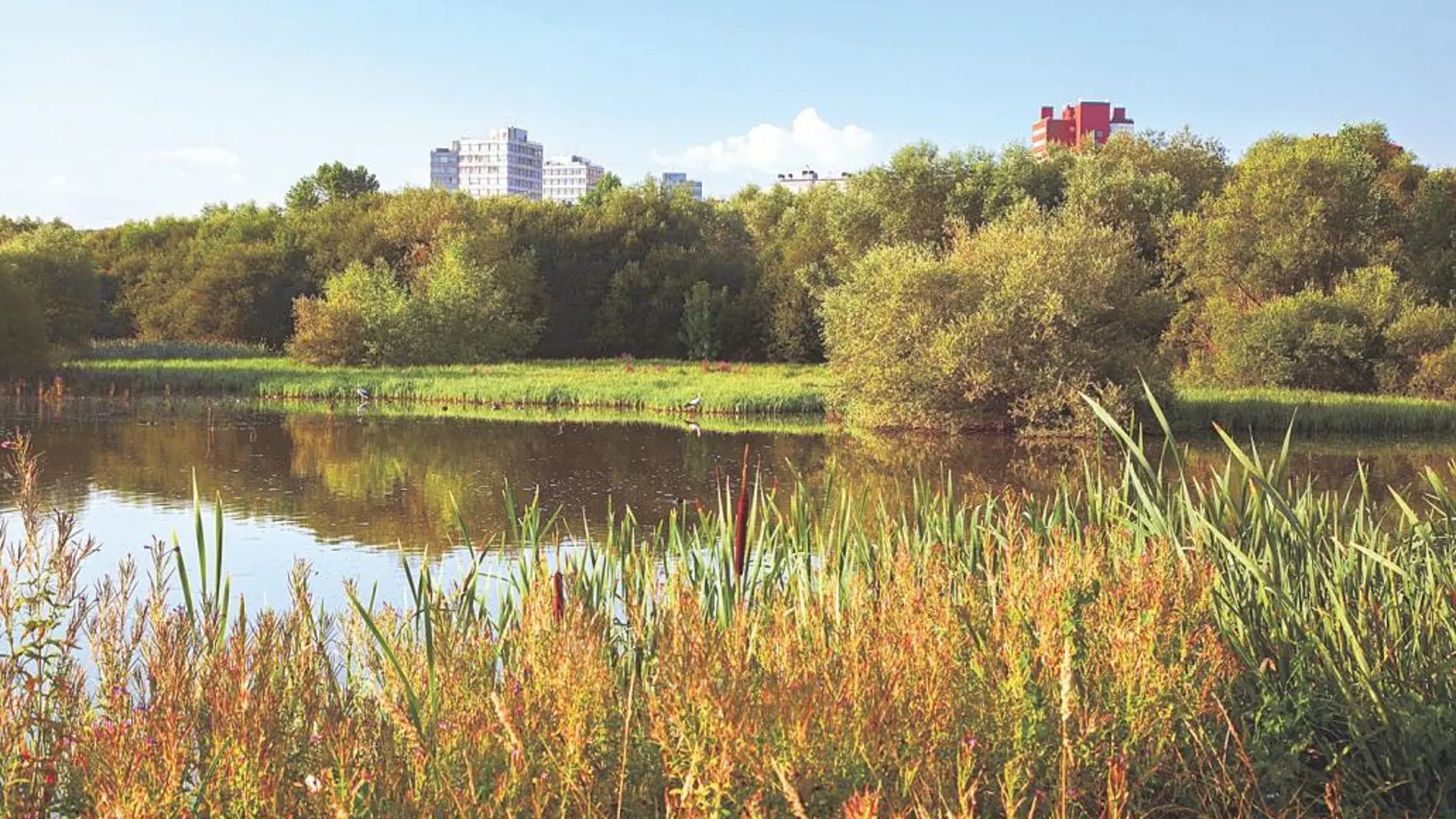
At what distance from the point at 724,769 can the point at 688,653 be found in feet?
1.83

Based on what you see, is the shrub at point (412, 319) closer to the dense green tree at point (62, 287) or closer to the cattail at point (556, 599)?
the dense green tree at point (62, 287)

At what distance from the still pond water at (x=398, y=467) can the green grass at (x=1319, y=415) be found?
220 cm

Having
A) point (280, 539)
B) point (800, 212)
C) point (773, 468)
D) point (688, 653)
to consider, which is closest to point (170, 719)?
point (688, 653)

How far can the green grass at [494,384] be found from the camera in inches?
1120

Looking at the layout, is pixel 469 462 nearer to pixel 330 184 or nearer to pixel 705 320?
pixel 705 320

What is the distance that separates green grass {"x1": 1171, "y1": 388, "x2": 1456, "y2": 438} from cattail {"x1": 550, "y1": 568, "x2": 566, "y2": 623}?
21856mm

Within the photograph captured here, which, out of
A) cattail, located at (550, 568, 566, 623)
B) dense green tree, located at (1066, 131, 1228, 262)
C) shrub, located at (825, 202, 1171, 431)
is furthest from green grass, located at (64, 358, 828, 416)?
cattail, located at (550, 568, 566, 623)

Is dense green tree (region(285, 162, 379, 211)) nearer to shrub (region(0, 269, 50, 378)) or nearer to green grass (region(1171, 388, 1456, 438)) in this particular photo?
shrub (region(0, 269, 50, 378))

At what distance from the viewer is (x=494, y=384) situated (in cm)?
3055

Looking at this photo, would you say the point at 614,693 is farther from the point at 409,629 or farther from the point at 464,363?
the point at 464,363

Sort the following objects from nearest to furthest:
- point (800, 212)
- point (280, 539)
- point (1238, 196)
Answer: point (280, 539) < point (1238, 196) < point (800, 212)

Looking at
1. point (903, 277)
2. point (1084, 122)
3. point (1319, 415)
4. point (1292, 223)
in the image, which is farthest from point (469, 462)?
point (1084, 122)

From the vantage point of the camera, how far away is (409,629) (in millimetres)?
3871

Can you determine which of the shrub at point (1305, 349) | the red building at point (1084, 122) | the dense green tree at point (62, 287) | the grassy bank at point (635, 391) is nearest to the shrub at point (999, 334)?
the grassy bank at point (635, 391)
